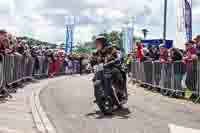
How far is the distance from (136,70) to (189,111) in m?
10.2

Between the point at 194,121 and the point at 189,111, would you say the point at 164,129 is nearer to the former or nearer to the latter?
the point at 194,121

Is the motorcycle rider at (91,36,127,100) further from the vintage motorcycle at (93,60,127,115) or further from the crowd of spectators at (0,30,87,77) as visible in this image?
the crowd of spectators at (0,30,87,77)

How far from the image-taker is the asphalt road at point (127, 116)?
9219 mm

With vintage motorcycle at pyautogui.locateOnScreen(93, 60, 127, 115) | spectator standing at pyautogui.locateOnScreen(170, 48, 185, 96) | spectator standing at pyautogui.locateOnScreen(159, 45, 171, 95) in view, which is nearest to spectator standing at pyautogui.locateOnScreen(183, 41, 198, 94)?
spectator standing at pyautogui.locateOnScreen(170, 48, 185, 96)

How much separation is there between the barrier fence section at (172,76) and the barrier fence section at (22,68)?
5.30 m

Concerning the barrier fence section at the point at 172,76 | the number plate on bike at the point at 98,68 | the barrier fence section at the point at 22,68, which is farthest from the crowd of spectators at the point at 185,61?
the barrier fence section at the point at 22,68

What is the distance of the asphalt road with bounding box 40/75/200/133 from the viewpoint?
922 cm

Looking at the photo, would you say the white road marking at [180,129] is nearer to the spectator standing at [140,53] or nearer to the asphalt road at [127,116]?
the asphalt road at [127,116]

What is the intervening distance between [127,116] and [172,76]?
544 centimetres

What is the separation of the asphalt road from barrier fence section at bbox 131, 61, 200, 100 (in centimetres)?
66

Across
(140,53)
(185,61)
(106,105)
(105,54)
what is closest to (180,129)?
(106,105)

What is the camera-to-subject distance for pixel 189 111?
1216cm

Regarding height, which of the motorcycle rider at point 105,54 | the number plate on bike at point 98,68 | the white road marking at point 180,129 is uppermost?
the motorcycle rider at point 105,54

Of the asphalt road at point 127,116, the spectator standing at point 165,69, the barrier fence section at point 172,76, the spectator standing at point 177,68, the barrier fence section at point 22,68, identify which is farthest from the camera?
the spectator standing at point 165,69
